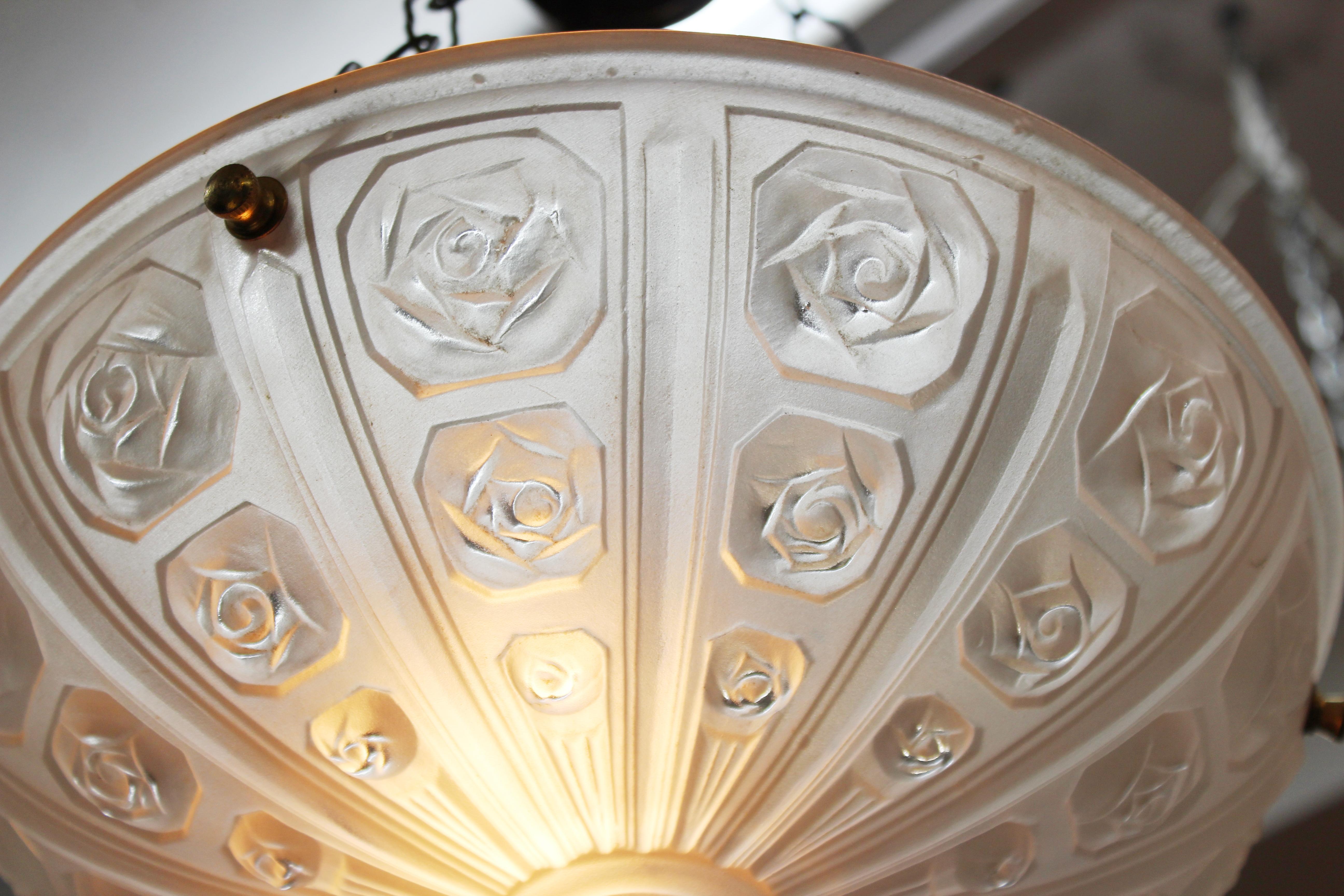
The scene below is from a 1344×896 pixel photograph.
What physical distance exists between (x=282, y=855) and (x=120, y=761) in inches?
3.7

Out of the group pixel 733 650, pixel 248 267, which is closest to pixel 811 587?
pixel 733 650

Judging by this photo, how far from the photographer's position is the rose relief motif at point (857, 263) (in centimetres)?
45

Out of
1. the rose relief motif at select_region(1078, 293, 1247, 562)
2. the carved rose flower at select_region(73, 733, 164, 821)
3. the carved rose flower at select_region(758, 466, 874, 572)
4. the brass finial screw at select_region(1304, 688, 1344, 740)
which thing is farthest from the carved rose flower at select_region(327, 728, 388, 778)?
the brass finial screw at select_region(1304, 688, 1344, 740)

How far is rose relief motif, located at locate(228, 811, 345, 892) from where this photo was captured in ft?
1.75

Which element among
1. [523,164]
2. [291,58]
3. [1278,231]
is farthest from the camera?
[1278,231]

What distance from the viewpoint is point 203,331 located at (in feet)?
1.51

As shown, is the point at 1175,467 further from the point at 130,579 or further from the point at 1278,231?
the point at 1278,231

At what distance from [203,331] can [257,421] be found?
5cm

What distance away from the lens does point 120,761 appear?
20.5 inches

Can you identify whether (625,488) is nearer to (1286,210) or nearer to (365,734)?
(365,734)

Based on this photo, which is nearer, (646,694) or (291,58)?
(646,694)

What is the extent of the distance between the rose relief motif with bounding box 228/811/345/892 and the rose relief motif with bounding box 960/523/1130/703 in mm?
344

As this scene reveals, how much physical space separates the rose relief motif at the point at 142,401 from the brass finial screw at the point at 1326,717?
623mm

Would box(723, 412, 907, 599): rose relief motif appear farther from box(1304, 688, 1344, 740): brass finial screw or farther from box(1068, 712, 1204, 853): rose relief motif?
box(1304, 688, 1344, 740): brass finial screw
